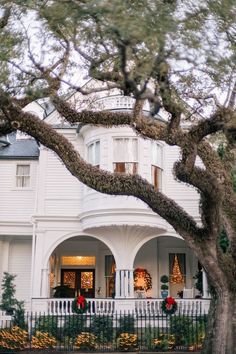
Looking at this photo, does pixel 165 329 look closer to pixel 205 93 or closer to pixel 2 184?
pixel 205 93

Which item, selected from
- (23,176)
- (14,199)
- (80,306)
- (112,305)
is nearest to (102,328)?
(80,306)

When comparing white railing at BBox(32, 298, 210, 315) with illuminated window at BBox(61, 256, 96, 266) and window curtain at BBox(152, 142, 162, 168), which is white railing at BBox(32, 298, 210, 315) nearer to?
illuminated window at BBox(61, 256, 96, 266)

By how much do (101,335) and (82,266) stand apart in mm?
8061

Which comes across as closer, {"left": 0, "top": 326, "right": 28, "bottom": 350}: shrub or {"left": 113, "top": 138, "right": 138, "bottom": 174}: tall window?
{"left": 0, "top": 326, "right": 28, "bottom": 350}: shrub

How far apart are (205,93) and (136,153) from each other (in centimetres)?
924

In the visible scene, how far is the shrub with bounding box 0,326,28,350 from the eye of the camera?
1498 cm

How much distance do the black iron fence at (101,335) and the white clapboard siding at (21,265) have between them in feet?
21.2

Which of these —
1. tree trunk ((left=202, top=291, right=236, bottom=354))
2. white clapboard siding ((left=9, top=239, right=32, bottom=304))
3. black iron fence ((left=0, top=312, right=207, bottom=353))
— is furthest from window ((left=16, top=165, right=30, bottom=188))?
tree trunk ((left=202, top=291, right=236, bottom=354))

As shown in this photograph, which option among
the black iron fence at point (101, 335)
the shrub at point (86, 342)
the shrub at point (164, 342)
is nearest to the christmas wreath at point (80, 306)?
the black iron fence at point (101, 335)

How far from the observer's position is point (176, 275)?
23109 mm

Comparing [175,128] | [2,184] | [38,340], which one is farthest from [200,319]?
[2,184]

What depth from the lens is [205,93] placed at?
37.4 feet

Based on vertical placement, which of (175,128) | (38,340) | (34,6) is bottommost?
(38,340)

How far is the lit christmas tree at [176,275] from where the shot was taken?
23031 mm
